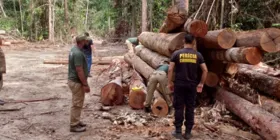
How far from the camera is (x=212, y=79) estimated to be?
798 cm

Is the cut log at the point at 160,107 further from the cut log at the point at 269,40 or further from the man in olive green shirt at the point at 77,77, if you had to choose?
the cut log at the point at 269,40

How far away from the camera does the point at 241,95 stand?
24.1 feet

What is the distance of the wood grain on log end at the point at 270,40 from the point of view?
6.22 meters

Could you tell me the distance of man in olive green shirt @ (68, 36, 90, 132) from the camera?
610 centimetres

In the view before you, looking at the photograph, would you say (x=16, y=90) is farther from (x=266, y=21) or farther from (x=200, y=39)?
(x=266, y=21)

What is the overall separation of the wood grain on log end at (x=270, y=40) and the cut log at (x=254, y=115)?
50.3 inches

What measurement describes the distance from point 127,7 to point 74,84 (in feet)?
75.4

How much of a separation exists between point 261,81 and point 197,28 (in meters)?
1.90

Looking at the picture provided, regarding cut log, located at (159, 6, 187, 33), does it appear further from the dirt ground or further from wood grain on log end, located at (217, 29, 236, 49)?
the dirt ground

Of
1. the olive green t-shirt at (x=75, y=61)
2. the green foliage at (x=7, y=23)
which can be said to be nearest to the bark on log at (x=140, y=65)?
the olive green t-shirt at (x=75, y=61)

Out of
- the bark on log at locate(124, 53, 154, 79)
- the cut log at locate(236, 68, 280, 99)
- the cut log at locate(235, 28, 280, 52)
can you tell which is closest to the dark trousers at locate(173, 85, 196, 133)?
the cut log at locate(235, 28, 280, 52)

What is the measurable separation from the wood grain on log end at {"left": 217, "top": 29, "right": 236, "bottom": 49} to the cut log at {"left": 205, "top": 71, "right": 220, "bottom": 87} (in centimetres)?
110

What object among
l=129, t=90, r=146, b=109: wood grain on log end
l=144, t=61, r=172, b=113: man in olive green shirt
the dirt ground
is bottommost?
the dirt ground

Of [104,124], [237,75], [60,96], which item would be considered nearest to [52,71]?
[60,96]
